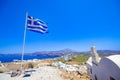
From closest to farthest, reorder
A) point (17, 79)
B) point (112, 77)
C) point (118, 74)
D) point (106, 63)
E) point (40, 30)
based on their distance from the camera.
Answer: point (118, 74) < point (112, 77) < point (106, 63) < point (17, 79) < point (40, 30)

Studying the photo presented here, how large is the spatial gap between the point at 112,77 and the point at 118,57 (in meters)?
1.58

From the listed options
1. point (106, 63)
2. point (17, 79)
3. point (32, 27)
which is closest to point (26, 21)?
point (32, 27)

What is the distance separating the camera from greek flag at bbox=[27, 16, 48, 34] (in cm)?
2005

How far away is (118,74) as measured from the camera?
34.6ft

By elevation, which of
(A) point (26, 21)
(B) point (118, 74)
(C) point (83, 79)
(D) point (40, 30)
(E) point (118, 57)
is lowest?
(C) point (83, 79)

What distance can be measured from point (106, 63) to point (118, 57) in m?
1.33

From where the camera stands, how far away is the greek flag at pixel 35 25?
65.8 feet

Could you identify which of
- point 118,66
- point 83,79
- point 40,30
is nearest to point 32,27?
point 40,30

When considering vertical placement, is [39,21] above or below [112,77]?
above

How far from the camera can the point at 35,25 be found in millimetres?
20172

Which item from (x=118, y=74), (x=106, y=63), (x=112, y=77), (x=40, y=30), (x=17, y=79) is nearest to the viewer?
(x=118, y=74)

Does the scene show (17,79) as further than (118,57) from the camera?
Yes

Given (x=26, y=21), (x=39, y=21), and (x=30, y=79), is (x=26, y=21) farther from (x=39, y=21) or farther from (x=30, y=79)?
(x=30, y=79)

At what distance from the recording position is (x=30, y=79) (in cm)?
1795
